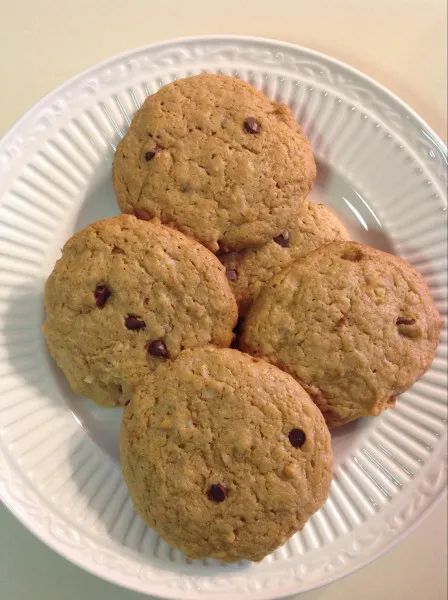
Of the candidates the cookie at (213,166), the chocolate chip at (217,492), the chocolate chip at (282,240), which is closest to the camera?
the chocolate chip at (217,492)

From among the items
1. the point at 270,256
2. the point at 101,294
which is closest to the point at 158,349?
the point at 101,294

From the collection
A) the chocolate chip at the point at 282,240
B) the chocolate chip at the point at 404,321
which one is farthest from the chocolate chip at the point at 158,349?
the chocolate chip at the point at 404,321

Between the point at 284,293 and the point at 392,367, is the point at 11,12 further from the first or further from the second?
the point at 392,367

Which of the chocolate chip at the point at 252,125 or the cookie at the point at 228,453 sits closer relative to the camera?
the cookie at the point at 228,453

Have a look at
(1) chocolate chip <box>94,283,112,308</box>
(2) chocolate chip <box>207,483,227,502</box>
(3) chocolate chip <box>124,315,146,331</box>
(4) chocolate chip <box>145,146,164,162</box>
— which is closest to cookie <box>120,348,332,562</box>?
(2) chocolate chip <box>207,483,227,502</box>

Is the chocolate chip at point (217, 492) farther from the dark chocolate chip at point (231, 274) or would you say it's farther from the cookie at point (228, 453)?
the dark chocolate chip at point (231, 274)

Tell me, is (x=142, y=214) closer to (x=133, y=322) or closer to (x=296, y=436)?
(x=133, y=322)

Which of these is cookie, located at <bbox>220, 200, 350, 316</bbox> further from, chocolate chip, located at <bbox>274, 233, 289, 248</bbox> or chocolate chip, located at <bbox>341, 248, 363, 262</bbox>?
chocolate chip, located at <bbox>341, 248, 363, 262</bbox>
